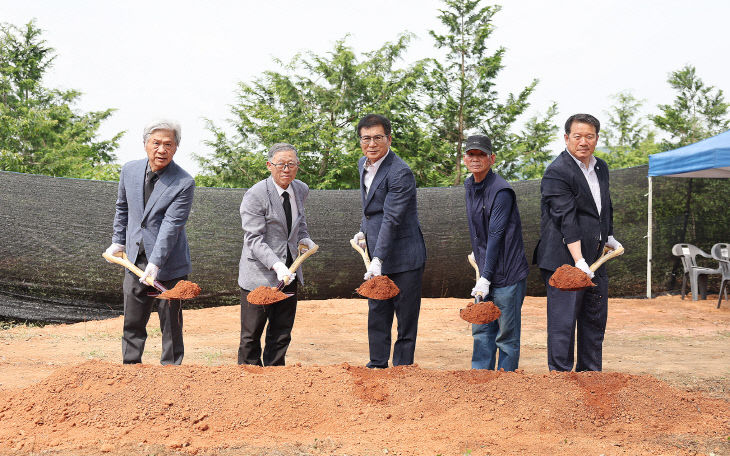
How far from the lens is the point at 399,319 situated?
3.64m

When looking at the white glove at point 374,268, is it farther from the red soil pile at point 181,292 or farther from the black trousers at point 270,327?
the red soil pile at point 181,292

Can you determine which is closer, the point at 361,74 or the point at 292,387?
the point at 292,387

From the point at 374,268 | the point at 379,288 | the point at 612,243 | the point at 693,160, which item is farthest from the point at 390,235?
the point at 693,160

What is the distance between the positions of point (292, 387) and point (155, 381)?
65cm

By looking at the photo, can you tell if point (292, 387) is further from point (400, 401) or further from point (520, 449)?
point (520, 449)

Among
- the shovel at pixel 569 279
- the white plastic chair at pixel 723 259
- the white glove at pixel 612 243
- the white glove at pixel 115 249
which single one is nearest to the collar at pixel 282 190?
the white glove at pixel 115 249

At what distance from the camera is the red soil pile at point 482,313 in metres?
3.41

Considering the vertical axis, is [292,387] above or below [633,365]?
above

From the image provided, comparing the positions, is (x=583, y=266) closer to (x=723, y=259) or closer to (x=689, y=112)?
(x=723, y=259)

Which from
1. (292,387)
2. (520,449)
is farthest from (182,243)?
(520,449)

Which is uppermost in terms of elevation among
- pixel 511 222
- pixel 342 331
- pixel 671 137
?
pixel 671 137

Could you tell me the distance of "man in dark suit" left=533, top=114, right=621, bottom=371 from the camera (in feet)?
11.4

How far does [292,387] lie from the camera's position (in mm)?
3152

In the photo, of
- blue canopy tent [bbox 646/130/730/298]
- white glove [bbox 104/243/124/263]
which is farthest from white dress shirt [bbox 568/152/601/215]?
blue canopy tent [bbox 646/130/730/298]
